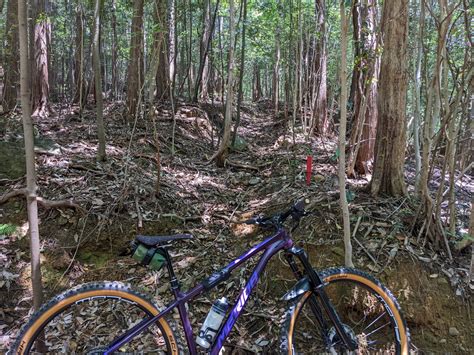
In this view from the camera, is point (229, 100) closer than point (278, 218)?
No

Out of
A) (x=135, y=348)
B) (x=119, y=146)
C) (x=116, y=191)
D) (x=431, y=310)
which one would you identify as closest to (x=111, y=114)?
(x=119, y=146)

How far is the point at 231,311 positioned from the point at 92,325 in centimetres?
141

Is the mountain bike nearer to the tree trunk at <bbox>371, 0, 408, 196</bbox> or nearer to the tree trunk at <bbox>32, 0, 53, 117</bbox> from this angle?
the tree trunk at <bbox>371, 0, 408, 196</bbox>

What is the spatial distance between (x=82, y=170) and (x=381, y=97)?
3.84 meters

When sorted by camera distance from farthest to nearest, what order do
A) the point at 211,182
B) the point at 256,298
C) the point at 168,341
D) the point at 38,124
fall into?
the point at 38,124
the point at 211,182
the point at 256,298
the point at 168,341

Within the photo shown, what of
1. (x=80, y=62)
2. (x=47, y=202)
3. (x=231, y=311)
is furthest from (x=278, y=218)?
(x=80, y=62)

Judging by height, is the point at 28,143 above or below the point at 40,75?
below

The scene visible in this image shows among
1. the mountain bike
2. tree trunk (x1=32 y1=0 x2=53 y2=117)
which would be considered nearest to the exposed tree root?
the mountain bike

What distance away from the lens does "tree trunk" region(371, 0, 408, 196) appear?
13.4 ft

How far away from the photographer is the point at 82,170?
5156 mm

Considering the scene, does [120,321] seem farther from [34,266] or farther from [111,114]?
[111,114]

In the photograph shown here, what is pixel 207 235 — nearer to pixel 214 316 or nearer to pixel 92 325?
pixel 92 325

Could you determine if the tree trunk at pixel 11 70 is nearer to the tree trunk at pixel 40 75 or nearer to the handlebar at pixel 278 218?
the tree trunk at pixel 40 75

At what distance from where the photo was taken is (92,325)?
316 centimetres
